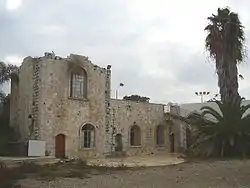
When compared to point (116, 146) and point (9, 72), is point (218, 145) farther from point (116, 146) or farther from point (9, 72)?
point (9, 72)

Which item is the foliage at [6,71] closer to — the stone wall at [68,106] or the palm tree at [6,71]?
the palm tree at [6,71]

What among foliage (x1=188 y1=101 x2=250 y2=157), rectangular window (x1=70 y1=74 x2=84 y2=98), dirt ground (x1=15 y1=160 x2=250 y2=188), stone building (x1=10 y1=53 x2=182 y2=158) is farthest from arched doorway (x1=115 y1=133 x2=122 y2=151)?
dirt ground (x1=15 y1=160 x2=250 y2=188)

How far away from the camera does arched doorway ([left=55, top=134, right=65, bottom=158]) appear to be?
→ 2720 centimetres

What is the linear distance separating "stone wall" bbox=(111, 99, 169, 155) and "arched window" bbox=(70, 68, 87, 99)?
4.13m

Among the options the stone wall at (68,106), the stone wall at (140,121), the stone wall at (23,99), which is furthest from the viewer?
the stone wall at (140,121)

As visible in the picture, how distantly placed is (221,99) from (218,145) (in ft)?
12.4

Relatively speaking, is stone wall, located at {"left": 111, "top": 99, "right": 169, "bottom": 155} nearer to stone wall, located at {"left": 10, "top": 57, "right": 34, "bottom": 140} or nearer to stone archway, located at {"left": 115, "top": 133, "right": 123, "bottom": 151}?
stone archway, located at {"left": 115, "top": 133, "right": 123, "bottom": 151}

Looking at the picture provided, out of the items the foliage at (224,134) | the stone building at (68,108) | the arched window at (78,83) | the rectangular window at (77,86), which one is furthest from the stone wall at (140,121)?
the foliage at (224,134)

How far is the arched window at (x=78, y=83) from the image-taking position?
28.3 meters

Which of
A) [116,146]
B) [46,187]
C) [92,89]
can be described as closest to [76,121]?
[92,89]

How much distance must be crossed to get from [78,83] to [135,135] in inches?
352

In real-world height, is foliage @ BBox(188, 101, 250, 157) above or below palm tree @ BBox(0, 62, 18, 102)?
below

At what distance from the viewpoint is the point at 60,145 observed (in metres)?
27.5

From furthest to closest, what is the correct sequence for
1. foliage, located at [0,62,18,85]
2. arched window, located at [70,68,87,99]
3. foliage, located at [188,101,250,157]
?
foliage, located at [0,62,18,85], arched window, located at [70,68,87,99], foliage, located at [188,101,250,157]
